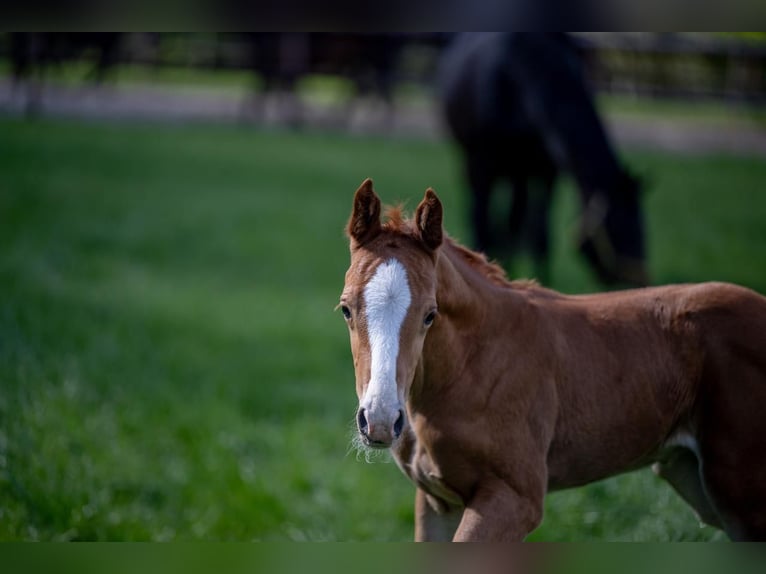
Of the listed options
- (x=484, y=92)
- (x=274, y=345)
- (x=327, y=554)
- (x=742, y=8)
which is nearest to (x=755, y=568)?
(x=327, y=554)

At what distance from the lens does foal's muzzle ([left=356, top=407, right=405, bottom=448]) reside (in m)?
2.87

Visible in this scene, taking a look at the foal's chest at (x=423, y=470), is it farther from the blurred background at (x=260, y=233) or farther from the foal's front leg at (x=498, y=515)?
the blurred background at (x=260, y=233)

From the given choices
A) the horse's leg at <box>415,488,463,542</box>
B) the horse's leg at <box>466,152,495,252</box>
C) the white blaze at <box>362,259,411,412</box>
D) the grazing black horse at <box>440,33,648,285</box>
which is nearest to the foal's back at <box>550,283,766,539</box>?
the horse's leg at <box>415,488,463,542</box>

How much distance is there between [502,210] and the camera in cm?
1062

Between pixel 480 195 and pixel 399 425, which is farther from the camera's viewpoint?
pixel 480 195

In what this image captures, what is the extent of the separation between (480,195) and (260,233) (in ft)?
11.8

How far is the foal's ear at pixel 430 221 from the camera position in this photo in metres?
3.27

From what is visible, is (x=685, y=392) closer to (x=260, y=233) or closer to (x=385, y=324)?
(x=385, y=324)

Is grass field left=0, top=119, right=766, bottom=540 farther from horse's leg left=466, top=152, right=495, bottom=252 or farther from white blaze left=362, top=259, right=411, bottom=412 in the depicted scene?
white blaze left=362, top=259, right=411, bottom=412

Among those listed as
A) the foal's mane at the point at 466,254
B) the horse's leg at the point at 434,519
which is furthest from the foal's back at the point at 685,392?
the horse's leg at the point at 434,519

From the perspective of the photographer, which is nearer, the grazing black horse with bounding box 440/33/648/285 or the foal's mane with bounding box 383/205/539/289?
the foal's mane with bounding box 383/205/539/289

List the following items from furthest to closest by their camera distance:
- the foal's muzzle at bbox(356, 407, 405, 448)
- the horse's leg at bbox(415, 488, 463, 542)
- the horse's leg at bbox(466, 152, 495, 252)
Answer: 1. the horse's leg at bbox(466, 152, 495, 252)
2. the horse's leg at bbox(415, 488, 463, 542)
3. the foal's muzzle at bbox(356, 407, 405, 448)

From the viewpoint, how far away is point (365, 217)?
10.9 feet

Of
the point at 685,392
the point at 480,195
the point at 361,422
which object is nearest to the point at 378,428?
the point at 361,422
